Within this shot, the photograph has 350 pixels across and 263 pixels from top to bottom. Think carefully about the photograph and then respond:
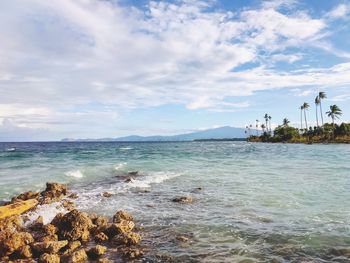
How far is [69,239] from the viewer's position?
1259cm

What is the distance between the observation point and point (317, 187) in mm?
22875

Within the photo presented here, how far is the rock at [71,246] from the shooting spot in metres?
11.2

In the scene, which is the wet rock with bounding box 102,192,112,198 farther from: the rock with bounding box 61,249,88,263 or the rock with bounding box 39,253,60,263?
the rock with bounding box 39,253,60,263

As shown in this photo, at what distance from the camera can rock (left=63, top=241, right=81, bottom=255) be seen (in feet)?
36.9

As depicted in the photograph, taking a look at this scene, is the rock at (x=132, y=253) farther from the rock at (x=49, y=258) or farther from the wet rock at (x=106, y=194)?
the wet rock at (x=106, y=194)

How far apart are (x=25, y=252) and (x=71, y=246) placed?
140 centimetres

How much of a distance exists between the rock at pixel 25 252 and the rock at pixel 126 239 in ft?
9.07

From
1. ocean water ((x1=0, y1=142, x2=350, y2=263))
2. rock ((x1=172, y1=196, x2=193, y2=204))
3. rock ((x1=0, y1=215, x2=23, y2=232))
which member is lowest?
ocean water ((x1=0, y1=142, x2=350, y2=263))

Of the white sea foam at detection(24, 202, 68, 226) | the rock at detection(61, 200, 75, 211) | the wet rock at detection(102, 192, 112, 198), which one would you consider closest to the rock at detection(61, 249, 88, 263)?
the white sea foam at detection(24, 202, 68, 226)

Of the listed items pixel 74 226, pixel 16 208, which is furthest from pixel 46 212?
pixel 74 226

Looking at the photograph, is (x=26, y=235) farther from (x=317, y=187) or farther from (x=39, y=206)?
(x=317, y=187)

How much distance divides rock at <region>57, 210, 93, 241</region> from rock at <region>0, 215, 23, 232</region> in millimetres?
2140

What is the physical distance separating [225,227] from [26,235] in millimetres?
7420

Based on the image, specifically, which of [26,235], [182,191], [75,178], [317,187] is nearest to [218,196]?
[182,191]
